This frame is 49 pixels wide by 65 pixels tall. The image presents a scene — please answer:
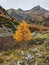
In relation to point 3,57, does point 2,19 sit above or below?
above

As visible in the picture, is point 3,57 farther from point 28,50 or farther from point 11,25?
point 11,25

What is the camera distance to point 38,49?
56.8 m

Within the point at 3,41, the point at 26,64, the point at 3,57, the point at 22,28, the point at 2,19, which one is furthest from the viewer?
the point at 2,19

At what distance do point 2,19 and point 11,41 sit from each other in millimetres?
27565

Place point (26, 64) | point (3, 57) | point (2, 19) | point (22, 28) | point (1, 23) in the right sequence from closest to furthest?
point (26, 64), point (3, 57), point (22, 28), point (1, 23), point (2, 19)

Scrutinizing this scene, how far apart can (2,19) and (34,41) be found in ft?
93.0

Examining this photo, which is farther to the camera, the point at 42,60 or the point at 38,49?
the point at 38,49

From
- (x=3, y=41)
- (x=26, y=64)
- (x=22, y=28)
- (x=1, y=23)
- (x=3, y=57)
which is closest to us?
(x=26, y=64)

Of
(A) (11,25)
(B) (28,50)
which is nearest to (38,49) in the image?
(B) (28,50)

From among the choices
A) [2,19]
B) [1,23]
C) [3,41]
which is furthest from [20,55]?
[2,19]

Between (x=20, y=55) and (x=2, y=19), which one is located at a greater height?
(x=2, y=19)

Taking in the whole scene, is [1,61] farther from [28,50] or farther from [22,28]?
[22,28]

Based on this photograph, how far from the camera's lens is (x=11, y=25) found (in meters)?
87.4

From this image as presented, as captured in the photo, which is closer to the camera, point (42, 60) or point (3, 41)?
point (42, 60)
